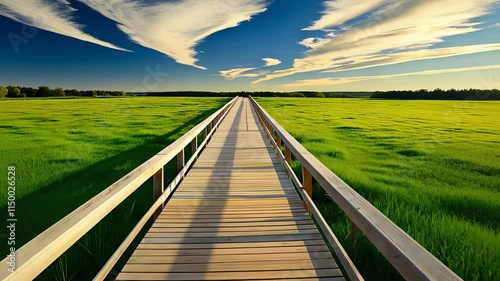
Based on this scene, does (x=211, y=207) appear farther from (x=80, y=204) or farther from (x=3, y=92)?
(x=3, y=92)

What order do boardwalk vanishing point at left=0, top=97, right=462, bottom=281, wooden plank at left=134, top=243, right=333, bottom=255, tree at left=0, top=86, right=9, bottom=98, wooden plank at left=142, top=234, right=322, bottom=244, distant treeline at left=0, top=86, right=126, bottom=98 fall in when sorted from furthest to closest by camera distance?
1. distant treeline at left=0, top=86, right=126, bottom=98
2. tree at left=0, top=86, right=9, bottom=98
3. wooden plank at left=142, top=234, right=322, bottom=244
4. wooden plank at left=134, top=243, right=333, bottom=255
5. boardwalk vanishing point at left=0, top=97, right=462, bottom=281

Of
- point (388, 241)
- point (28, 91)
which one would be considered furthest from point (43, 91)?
point (388, 241)

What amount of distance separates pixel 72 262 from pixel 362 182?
4801 millimetres

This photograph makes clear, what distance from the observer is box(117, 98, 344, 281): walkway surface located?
2316mm

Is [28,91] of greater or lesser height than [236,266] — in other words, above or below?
above

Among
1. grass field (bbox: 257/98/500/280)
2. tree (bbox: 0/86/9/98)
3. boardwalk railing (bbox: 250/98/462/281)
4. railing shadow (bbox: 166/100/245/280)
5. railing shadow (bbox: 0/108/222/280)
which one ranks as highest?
tree (bbox: 0/86/9/98)

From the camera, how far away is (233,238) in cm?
288

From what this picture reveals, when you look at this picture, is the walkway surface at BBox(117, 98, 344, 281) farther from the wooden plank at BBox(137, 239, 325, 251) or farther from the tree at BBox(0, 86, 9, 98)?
the tree at BBox(0, 86, 9, 98)

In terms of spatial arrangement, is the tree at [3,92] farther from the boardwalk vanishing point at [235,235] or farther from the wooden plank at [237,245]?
the wooden plank at [237,245]

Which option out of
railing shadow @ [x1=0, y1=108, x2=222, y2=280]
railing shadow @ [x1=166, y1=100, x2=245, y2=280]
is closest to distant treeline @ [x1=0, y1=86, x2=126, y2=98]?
railing shadow @ [x1=0, y1=108, x2=222, y2=280]

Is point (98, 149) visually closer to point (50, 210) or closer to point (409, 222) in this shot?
point (50, 210)

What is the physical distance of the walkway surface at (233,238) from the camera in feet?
7.60

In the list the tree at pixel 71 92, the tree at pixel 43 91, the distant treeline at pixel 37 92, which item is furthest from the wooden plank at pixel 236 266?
the tree at pixel 71 92

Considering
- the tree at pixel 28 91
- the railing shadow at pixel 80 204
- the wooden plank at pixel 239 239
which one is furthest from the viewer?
the tree at pixel 28 91
